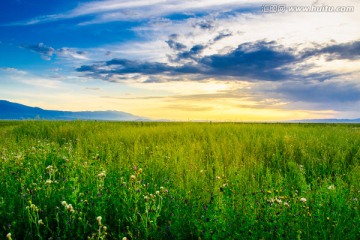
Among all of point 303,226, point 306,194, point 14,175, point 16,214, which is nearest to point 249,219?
point 303,226

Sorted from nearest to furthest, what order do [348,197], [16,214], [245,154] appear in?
A: [16,214]
[348,197]
[245,154]

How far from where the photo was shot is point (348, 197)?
5.44m

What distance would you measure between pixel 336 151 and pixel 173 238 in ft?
29.0

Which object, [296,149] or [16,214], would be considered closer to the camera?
[16,214]

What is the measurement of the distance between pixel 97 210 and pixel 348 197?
4579 mm

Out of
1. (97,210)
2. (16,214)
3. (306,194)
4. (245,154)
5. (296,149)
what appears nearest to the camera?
(97,210)

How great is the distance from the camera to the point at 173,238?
3865 millimetres

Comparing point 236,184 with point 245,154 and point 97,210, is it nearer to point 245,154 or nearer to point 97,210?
point 97,210

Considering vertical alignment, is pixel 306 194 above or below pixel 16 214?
above

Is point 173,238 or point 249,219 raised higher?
point 249,219

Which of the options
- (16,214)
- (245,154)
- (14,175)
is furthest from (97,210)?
(245,154)

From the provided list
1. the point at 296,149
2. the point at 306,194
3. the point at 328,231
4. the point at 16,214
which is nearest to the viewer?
the point at 328,231

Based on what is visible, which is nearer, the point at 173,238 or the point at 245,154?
the point at 173,238

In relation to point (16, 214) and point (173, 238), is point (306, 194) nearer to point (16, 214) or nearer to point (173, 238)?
point (173, 238)
